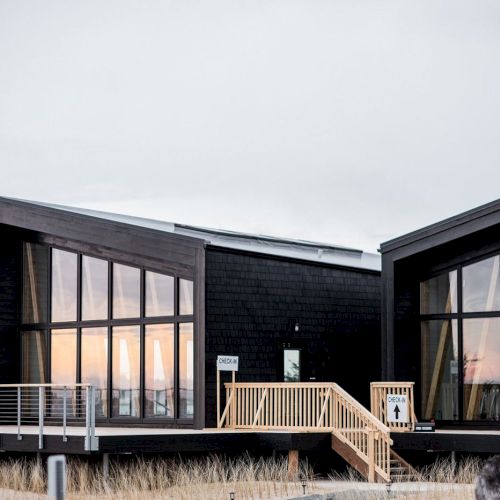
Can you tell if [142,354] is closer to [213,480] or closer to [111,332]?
[111,332]

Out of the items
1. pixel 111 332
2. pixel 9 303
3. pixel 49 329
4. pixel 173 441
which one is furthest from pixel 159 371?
pixel 9 303

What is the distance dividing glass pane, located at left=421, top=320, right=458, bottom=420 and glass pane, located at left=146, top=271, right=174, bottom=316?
15.7 ft

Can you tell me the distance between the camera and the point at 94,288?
934 inches

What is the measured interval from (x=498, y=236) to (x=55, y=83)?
14694 mm

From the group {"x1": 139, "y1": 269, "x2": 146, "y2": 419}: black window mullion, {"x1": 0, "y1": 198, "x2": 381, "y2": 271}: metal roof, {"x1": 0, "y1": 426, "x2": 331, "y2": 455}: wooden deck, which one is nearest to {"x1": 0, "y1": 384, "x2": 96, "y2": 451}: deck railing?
{"x1": 139, "y1": 269, "x2": 146, "y2": 419}: black window mullion

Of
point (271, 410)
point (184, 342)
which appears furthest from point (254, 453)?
point (184, 342)

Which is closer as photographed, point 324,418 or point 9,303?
point 324,418

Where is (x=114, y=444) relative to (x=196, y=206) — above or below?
below

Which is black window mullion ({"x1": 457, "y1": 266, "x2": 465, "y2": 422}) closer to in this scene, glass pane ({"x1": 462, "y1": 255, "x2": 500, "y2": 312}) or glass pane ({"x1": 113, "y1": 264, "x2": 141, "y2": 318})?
glass pane ({"x1": 462, "y1": 255, "x2": 500, "y2": 312})

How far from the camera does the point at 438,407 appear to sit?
2197 cm

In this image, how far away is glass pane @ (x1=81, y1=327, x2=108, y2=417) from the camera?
23125mm

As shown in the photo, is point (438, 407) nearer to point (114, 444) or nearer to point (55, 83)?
point (114, 444)

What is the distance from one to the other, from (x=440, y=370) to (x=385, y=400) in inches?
Result: 59.8

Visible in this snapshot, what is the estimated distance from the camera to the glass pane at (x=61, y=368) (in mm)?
23844
